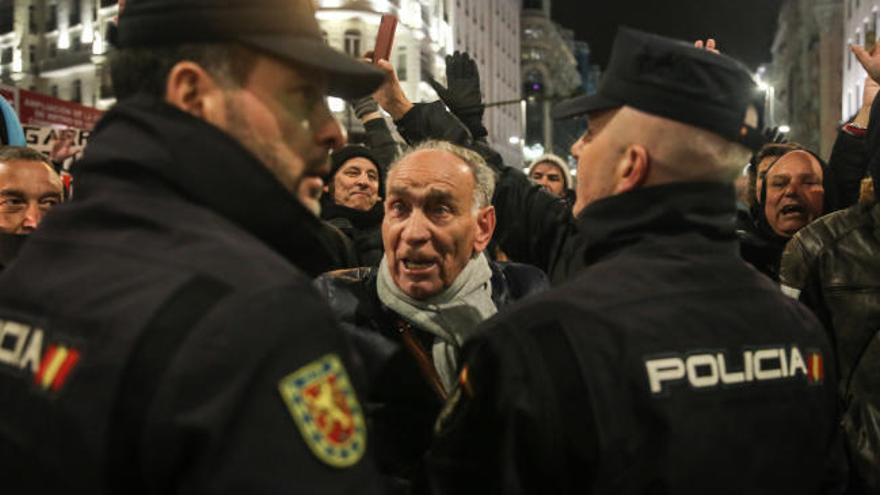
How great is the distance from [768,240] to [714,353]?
10.5 feet

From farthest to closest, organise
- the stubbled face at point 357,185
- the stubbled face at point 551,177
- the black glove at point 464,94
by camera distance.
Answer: the stubbled face at point 551,177 → the stubbled face at point 357,185 → the black glove at point 464,94

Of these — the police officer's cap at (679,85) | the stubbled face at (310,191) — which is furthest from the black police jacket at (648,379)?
the stubbled face at (310,191)

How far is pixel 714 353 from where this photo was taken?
2.28m

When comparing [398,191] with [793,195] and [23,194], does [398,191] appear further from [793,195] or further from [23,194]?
[793,195]

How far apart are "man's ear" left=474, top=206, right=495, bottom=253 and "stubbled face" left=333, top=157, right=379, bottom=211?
242 centimetres

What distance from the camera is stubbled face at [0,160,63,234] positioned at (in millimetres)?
4543

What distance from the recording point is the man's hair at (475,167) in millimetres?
3864

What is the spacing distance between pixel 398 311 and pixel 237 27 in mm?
1874

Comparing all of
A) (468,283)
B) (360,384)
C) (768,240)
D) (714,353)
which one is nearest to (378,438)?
(468,283)

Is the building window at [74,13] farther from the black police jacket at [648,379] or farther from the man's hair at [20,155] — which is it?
the black police jacket at [648,379]

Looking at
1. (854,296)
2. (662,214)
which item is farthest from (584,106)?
(854,296)

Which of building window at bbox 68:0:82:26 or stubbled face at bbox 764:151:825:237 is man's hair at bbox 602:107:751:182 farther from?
building window at bbox 68:0:82:26

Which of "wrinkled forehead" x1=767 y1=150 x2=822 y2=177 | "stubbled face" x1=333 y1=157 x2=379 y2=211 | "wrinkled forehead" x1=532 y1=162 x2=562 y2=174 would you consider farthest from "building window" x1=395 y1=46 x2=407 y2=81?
"wrinkled forehead" x1=767 y1=150 x2=822 y2=177

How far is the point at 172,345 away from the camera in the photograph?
144cm
